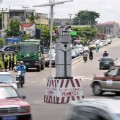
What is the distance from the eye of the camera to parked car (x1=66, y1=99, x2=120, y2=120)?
8.30m

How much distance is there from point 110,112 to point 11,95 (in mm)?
7980

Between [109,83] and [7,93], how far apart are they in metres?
12.3

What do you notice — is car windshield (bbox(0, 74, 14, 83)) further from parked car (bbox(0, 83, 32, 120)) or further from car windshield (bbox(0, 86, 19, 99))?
parked car (bbox(0, 83, 32, 120))

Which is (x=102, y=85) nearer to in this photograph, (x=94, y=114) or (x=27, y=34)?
(x=94, y=114)

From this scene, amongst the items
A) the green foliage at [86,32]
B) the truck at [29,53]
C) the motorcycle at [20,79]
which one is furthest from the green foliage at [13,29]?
the motorcycle at [20,79]

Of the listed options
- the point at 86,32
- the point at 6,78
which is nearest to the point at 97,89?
the point at 6,78

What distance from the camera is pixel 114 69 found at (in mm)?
27875

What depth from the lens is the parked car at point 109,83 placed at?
27.3 meters

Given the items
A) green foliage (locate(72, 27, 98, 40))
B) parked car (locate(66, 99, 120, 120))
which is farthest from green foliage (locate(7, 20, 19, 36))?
parked car (locate(66, 99, 120, 120))

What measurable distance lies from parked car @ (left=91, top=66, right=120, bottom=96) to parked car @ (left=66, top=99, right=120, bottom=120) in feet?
58.7

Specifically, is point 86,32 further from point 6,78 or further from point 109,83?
point 6,78

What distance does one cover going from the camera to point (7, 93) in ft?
52.7

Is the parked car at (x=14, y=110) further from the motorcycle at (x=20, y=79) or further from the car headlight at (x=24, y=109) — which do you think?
the motorcycle at (x=20, y=79)

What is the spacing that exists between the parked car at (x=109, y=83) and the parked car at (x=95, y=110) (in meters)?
17.9
